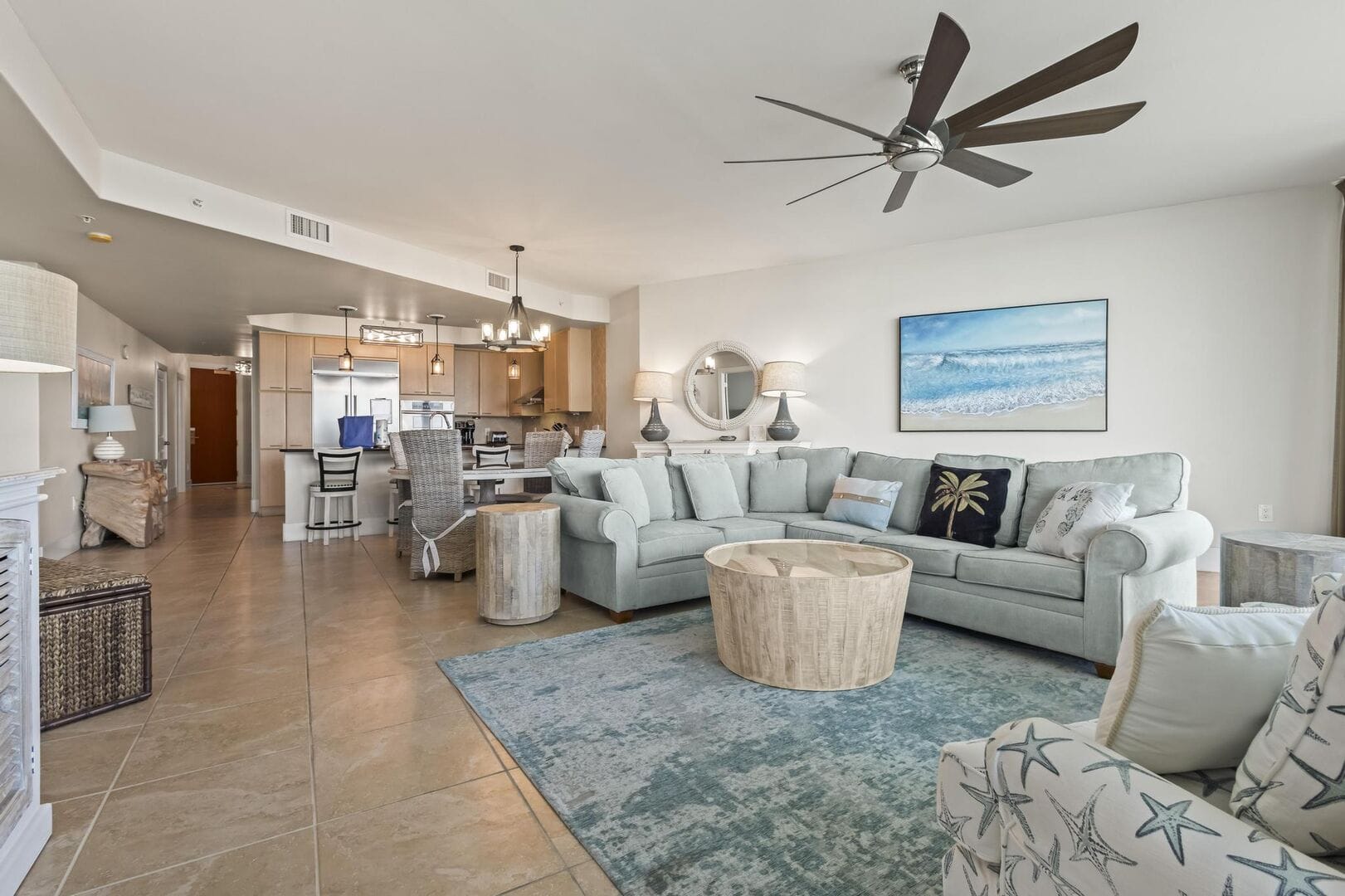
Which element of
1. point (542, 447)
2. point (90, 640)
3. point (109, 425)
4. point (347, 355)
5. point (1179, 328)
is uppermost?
point (347, 355)

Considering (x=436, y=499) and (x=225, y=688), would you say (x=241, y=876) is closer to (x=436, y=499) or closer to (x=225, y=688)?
(x=225, y=688)

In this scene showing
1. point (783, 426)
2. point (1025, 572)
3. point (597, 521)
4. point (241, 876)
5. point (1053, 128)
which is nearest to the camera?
point (241, 876)

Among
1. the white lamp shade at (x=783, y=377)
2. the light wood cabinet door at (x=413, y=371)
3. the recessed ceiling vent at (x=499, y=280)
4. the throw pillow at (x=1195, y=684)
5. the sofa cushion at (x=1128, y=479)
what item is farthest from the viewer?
the light wood cabinet door at (x=413, y=371)

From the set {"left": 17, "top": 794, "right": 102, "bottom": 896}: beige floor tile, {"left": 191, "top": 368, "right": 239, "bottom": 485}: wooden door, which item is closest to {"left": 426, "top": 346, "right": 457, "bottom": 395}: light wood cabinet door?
{"left": 191, "top": 368, "right": 239, "bottom": 485}: wooden door

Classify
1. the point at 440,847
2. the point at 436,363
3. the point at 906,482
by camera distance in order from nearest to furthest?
the point at 440,847, the point at 906,482, the point at 436,363

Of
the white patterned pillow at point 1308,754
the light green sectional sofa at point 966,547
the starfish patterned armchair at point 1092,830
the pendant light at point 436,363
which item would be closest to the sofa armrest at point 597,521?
the light green sectional sofa at point 966,547

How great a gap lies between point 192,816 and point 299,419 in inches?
292

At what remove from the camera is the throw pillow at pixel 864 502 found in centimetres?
Result: 390

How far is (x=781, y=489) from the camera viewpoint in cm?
460

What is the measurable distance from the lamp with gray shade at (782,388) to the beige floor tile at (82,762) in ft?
16.6

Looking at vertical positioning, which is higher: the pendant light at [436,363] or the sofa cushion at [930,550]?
the pendant light at [436,363]

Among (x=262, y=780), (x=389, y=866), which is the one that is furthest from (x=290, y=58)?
(x=389, y=866)

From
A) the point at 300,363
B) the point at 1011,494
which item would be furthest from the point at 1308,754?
the point at 300,363

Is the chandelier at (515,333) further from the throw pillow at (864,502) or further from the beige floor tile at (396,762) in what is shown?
the beige floor tile at (396,762)
